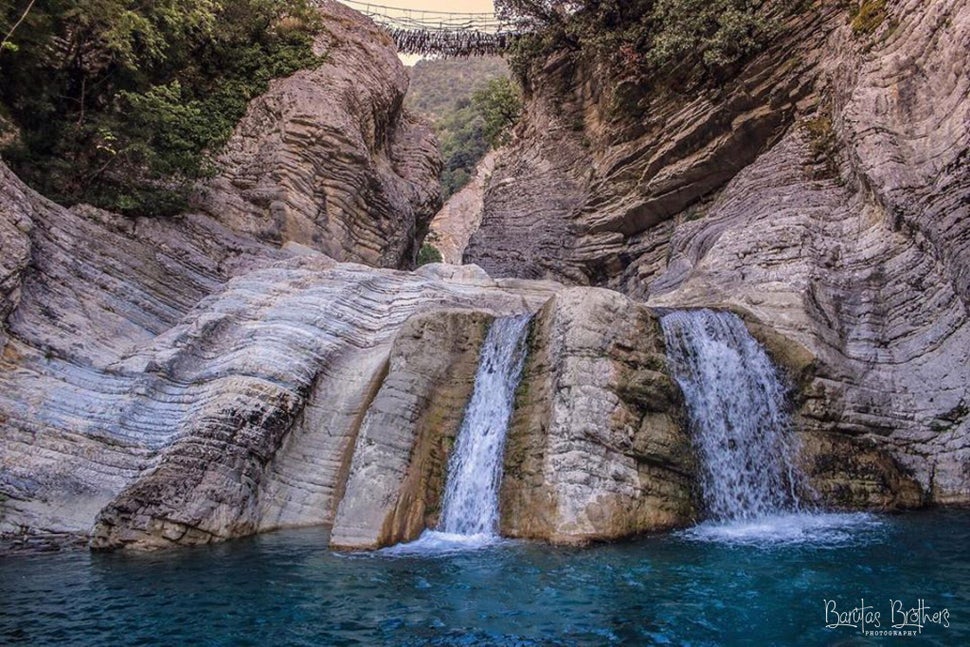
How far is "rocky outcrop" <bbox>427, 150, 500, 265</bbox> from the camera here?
59.9 meters

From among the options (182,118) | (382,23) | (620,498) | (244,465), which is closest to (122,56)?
(182,118)

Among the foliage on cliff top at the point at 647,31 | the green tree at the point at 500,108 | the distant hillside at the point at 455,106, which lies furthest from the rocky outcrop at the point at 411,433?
the distant hillside at the point at 455,106

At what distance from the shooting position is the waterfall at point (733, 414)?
9.82 metres

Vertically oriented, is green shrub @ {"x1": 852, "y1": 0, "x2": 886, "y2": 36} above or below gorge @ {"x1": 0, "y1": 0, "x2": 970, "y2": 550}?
above

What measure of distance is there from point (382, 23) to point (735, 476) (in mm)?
34779

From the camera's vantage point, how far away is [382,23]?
3703 centimetres

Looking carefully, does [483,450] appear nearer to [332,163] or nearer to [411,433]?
[411,433]

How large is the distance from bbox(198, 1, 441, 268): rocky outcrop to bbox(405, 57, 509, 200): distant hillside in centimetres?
3654

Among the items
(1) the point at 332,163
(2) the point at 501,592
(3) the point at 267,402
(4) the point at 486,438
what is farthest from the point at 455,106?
(2) the point at 501,592

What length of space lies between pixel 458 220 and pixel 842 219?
1917 inches

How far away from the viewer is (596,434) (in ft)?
29.8

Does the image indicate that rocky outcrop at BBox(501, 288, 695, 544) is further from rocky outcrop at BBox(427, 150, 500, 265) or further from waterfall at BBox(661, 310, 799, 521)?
rocky outcrop at BBox(427, 150, 500, 265)

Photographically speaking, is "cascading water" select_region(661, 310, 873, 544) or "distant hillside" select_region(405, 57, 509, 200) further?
"distant hillside" select_region(405, 57, 509, 200)

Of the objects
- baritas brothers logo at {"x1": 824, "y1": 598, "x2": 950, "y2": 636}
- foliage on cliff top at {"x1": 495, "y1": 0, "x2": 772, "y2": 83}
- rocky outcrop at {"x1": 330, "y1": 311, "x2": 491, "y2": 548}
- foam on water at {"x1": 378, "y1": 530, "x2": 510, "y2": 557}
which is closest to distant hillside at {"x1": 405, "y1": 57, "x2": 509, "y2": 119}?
foliage on cliff top at {"x1": 495, "y1": 0, "x2": 772, "y2": 83}
